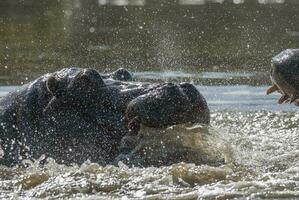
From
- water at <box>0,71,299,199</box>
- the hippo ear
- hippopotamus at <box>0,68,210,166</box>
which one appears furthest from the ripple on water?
the hippo ear

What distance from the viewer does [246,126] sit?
8.98 metres

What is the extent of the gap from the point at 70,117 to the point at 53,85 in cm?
24

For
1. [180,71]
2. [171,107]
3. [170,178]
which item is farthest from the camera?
[180,71]

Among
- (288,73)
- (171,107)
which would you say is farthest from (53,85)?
(288,73)

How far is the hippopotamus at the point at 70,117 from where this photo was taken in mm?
6820

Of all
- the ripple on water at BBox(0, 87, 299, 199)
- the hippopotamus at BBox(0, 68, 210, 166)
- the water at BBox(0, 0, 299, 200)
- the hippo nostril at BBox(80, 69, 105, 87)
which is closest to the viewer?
the ripple on water at BBox(0, 87, 299, 199)

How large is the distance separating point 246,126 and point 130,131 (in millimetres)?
2583

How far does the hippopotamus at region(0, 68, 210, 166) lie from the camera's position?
6.82 meters

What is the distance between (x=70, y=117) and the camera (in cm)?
698

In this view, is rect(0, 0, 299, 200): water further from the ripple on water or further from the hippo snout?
the hippo snout

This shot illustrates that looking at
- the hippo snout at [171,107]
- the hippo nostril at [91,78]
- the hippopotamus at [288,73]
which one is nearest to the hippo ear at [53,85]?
the hippo nostril at [91,78]

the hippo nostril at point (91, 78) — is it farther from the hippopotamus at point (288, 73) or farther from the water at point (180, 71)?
the hippopotamus at point (288, 73)

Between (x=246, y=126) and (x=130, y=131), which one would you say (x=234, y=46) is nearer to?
(x=246, y=126)

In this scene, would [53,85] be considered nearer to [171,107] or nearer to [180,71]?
[171,107]
